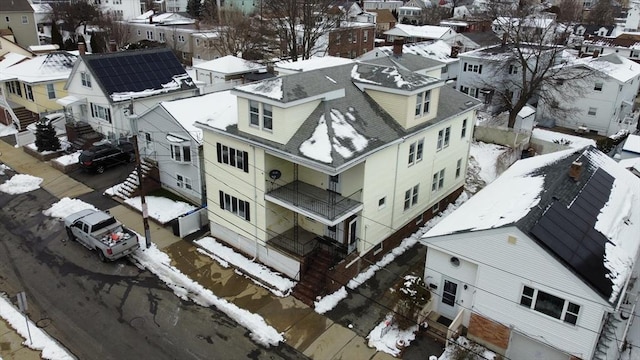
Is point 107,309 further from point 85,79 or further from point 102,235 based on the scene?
point 85,79

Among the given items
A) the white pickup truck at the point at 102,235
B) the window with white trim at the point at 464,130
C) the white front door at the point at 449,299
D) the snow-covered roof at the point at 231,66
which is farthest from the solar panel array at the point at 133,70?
the white front door at the point at 449,299

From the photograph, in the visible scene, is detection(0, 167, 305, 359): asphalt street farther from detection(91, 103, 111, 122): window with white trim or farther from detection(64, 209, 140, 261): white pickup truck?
detection(91, 103, 111, 122): window with white trim

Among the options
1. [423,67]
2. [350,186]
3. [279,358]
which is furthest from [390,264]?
[423,67]

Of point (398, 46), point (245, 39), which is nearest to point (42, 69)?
point (245, 39)

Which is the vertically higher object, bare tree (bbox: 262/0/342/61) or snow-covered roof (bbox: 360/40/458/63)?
bare tree (bbox: 262/0/342/61)

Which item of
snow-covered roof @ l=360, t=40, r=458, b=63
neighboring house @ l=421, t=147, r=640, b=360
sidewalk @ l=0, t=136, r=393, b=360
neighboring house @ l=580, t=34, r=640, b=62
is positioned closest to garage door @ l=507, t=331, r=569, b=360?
neighboring house @ l=421, t=147, r=640, b=360

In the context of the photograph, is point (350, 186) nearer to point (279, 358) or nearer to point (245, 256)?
point (245, 256)
